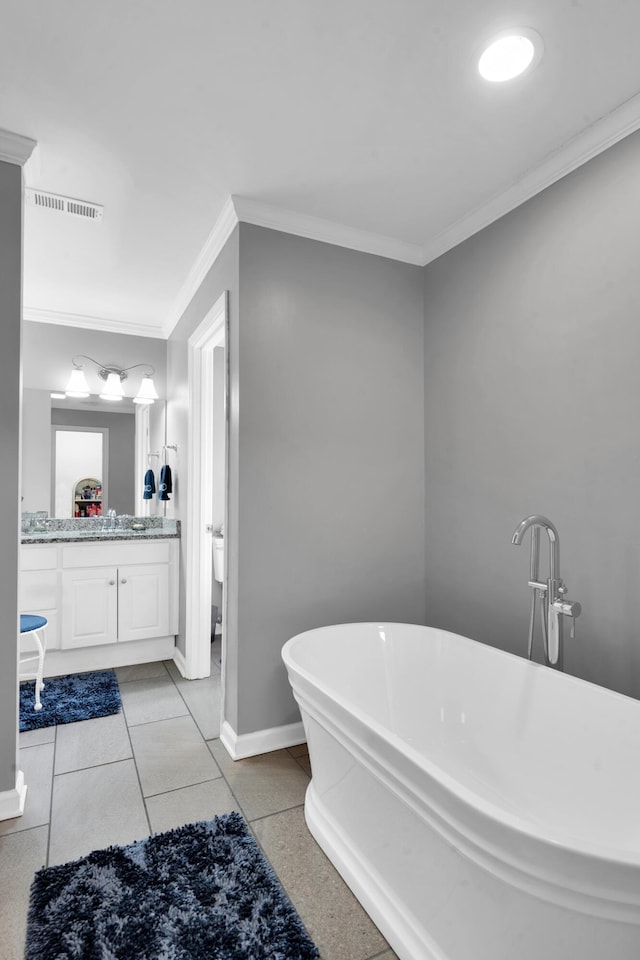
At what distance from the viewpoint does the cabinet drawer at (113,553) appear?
3.40 m

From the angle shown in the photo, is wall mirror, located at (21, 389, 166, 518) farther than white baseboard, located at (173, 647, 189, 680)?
Yes

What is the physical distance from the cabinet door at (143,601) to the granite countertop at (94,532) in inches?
8.4

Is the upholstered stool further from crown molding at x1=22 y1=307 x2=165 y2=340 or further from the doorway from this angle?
crown molding at x1=22 y1=307 x2=165 y2=340

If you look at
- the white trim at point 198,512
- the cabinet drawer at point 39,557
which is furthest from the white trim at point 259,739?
the cabinet drawer at point 39,557

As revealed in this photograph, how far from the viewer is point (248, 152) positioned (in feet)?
6.87

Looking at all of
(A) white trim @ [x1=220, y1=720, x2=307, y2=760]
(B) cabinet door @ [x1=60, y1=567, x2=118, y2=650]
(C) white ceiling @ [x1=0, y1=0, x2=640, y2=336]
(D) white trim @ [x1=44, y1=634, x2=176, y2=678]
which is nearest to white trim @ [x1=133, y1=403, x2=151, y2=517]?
(B) cabinet door @ [x1=60, y1=567, x2=118, y2=650]

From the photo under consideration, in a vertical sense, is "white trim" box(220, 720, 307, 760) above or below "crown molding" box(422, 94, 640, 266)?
below

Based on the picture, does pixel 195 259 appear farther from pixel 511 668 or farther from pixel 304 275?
pixel 511 668

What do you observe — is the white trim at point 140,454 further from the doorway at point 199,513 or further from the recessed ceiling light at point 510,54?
the recessed ceiling light at point 510,54

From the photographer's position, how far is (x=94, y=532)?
362 centimetres

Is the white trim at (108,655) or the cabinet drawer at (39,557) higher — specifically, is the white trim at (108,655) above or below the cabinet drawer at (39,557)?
below

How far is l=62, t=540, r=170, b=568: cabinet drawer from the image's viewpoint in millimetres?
→ 3398

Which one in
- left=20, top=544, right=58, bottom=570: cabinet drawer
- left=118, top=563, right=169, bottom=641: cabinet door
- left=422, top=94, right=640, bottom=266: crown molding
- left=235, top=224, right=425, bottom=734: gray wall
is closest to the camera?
left=422, top=94, right=640, bottom=266: crown molding

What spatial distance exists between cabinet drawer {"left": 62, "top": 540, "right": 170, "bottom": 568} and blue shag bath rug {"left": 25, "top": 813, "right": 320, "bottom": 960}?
77.9 inches
